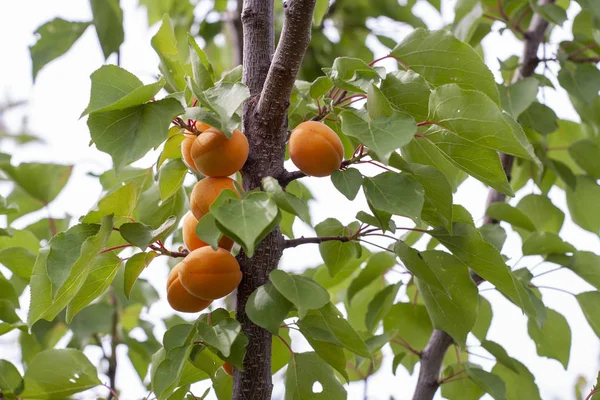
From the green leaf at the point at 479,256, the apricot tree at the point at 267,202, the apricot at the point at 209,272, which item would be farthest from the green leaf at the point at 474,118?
the apricot at the point at 209,272

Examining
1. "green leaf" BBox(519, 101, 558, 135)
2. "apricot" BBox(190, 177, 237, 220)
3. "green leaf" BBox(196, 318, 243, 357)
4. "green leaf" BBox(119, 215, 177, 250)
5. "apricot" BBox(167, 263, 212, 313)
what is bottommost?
"green leaf" BBox(196, 318, 243, 357)

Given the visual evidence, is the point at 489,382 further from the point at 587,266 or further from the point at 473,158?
the point at 473,158

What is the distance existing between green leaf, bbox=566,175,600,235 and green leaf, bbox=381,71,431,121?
74cm

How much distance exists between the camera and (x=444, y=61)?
2.27ft

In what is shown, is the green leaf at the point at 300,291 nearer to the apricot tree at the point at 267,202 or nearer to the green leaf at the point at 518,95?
the apricot tree at the point at 267,202

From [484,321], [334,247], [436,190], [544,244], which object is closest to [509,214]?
[544,244]

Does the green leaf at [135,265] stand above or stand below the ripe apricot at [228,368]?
above

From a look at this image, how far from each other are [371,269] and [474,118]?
0.50m

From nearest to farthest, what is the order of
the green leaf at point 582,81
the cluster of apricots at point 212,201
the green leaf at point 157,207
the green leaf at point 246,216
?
1. the green leaf at point 246,216
2. the cluster of apricots at point 212,201
3. the green leaf at point 157,207
4. the green leaf at point 582,81

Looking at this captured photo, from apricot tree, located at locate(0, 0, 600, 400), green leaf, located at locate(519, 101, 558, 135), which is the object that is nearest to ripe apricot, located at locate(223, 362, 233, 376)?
apricot tree, located at locate(0, 0, 600, 400)

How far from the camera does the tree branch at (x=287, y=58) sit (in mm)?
637

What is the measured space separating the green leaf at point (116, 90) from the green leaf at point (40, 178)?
0.63 meters

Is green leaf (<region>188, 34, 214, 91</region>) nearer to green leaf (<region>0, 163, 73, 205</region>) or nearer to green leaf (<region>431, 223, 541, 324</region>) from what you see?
green leaf (<region>431, 223, 541, 324</region>)

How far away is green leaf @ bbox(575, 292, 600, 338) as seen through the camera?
109cm
